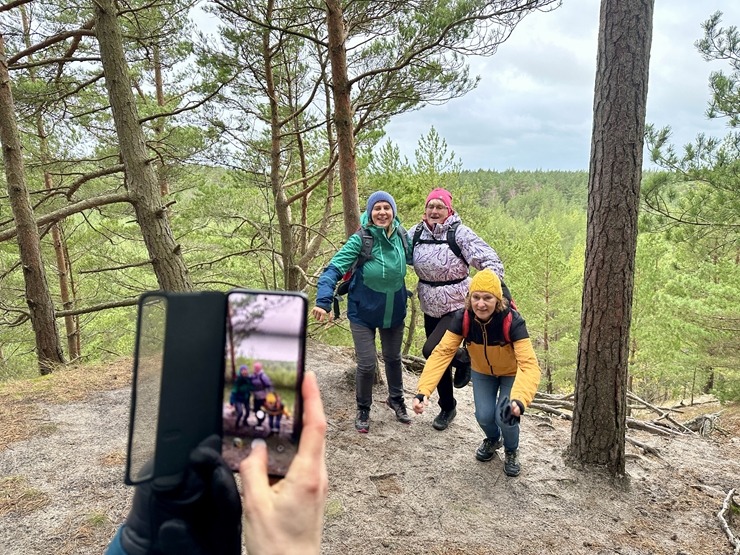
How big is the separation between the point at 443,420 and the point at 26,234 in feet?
18.6

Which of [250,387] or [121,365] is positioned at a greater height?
[250,387]

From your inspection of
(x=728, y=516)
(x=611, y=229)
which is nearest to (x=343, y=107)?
(x=611, y=229)

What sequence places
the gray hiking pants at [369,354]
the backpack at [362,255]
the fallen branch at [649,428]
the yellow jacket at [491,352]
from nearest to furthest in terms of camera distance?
the yellow jacket at [491,352], the backpack at [362,255], the gray hiking pants at [369,354], the fallen branch at [649,428]

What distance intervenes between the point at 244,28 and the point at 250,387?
6370 millimetres

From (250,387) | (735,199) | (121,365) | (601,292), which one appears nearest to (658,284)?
(735,199)

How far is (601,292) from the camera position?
10.9 ft

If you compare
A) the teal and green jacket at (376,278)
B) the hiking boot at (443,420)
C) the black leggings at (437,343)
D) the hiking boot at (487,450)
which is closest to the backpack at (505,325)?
the black leggings at (437,343)

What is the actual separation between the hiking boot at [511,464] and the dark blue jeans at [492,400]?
0.18 ft

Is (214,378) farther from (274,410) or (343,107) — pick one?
(343,107)

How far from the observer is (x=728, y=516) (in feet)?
10.4

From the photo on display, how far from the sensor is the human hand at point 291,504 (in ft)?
2.17

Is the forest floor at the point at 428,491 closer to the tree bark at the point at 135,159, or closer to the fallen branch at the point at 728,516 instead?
the fallen branch at the point at 728,516

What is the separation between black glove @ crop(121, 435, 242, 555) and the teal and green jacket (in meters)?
2.72

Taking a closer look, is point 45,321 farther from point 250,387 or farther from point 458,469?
point 250,387
